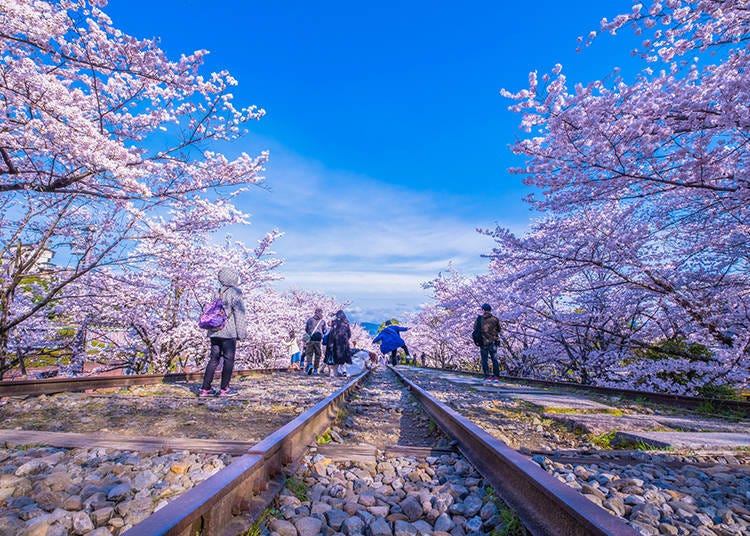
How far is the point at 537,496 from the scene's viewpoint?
1827 millimetres

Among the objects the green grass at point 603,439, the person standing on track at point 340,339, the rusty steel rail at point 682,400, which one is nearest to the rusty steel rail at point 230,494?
the green grass at point 603,439

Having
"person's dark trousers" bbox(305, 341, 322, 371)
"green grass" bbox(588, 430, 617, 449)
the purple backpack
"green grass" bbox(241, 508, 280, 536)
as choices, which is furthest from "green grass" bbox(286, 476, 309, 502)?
"person's dark trousers" bbox(305, 341, 322, 371)

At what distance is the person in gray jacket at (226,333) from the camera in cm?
627

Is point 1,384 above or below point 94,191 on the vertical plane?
below

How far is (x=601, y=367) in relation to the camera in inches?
464

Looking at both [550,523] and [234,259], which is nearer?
[550,523]

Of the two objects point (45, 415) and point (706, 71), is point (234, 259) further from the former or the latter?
point (706, 71)

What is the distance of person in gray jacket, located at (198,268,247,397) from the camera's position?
20.6ft

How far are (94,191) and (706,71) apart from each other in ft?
36.5

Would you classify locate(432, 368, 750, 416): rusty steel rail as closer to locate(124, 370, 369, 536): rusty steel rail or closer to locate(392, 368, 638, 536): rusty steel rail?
locate(392, 368, 638, 536): rusty steel rail

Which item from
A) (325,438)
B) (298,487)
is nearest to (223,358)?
(325,438)

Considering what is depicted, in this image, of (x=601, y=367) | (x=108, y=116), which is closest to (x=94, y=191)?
(x=108, y=116)

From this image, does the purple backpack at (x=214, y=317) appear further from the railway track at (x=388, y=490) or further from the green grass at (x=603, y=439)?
the green grass at (x=603, y=439)

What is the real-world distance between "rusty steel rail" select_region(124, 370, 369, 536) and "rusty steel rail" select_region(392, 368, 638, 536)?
4.28 feet
